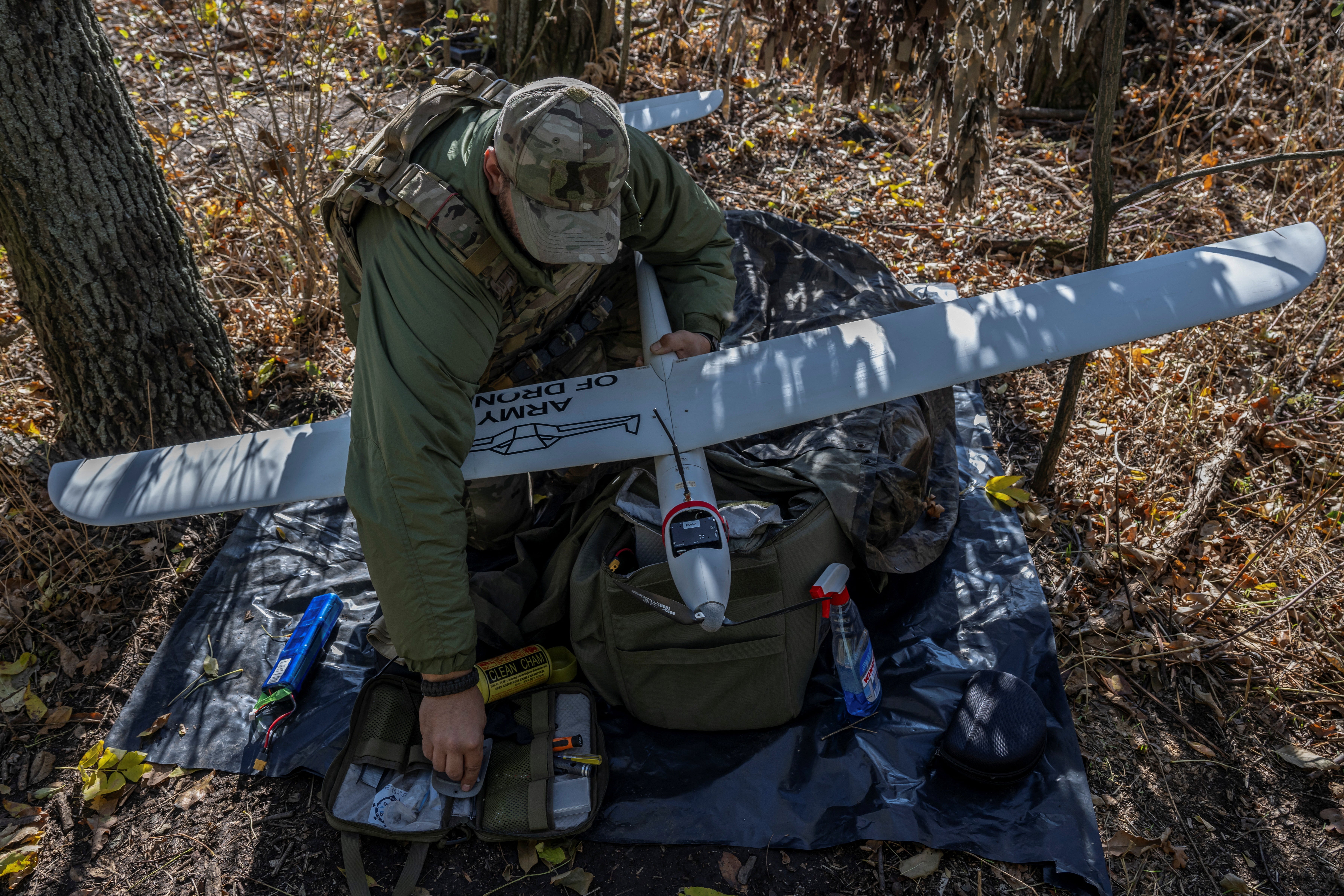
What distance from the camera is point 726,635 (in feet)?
8.50

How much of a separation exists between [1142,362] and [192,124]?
6.74 meters

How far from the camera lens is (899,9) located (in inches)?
115

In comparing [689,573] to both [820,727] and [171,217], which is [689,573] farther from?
[171,217]

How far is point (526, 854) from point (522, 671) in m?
0.59

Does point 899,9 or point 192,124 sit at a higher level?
point 899,9

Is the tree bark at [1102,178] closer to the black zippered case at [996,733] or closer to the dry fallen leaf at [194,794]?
the black zippered case at [996,733]

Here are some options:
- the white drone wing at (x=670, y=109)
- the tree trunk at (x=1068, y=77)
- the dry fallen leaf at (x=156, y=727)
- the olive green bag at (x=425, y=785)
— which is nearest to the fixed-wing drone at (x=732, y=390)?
the dry fallen leaf at (x=156, y=727)

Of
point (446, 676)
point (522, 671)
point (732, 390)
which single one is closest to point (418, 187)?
point (732, 390)

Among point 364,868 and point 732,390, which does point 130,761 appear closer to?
point 364,868

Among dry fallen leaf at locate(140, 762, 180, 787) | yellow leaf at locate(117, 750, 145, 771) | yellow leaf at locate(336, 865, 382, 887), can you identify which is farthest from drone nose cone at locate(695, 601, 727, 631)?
yellow leaf at locate(117, 750, 145, 771)

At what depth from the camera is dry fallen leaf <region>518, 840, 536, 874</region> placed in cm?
241

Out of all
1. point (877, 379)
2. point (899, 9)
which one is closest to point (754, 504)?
point (877, 379)

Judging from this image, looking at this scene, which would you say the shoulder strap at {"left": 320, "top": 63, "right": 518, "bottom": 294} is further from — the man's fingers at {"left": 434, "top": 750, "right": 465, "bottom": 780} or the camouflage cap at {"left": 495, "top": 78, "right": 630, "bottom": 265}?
the man's fingers at {"left": 434, "top": 750, "right": 465, "bottom": 780}

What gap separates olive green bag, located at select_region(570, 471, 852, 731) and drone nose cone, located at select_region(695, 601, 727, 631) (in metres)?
0.24
